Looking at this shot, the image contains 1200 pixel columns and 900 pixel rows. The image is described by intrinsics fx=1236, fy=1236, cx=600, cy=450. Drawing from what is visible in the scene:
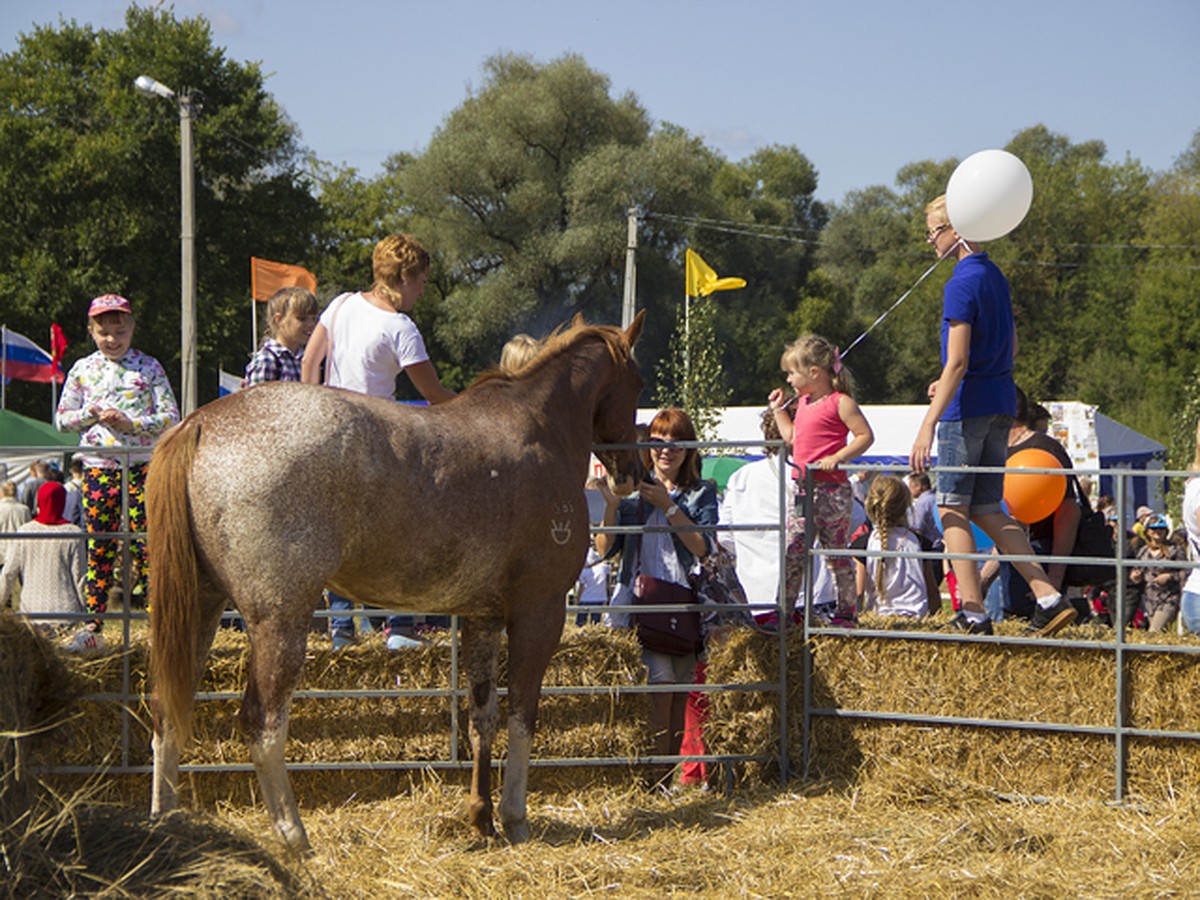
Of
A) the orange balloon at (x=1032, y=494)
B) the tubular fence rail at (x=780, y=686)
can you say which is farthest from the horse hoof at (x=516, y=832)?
the orange balloon at (x=1032, y=494)

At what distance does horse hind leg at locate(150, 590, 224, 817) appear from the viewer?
4559 millimetres

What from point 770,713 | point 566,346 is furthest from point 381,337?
point 770,713

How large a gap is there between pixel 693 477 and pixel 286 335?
222cm

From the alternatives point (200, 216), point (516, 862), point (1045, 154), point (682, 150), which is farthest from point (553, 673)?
point (1045, 154)

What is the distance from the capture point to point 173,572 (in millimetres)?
4242

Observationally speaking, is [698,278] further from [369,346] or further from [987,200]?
[369,346]

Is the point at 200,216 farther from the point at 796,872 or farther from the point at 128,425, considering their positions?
the point at 796,872

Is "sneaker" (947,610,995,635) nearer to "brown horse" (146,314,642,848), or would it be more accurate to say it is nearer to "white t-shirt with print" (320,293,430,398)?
"brown horse" (146,314,642,848)

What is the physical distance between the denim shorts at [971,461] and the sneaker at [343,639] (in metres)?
2.86

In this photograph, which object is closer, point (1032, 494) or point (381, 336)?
point (381, 336)

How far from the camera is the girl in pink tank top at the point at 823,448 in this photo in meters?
6.17

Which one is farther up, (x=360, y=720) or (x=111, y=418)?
(x=111, y=418)

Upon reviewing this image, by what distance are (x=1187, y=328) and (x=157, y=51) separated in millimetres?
36069

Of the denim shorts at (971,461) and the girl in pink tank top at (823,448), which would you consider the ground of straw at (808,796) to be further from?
the denim shorts at (971,461)
